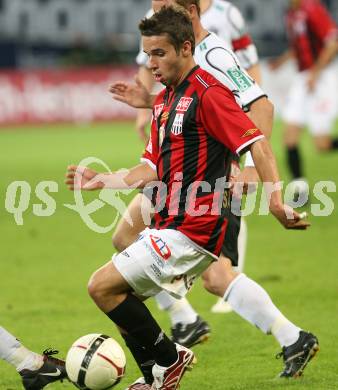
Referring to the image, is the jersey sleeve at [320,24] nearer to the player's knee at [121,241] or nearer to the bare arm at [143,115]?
the bare arm at [143,115]

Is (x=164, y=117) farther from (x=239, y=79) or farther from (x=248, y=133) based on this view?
(x=239, y=79)

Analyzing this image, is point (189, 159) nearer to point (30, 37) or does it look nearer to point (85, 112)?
point (85, 112)

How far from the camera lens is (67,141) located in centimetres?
2272

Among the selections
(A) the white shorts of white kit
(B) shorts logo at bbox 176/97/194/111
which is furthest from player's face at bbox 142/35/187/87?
(A) the white shorts of white kit

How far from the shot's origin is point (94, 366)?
5188 millimetres

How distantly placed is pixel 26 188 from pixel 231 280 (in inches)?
328

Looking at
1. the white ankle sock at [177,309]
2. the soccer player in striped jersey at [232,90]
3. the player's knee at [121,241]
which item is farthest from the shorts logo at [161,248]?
the white ankle sock at [177,309]

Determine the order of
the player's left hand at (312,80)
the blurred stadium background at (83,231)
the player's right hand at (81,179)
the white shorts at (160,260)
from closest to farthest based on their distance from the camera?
the white shorts at (160,260), the player's right hand at (81,179), the blurred stadium background at (83,231), the player's left hand at (312,80)

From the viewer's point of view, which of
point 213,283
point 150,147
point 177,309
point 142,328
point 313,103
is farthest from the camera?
point 313,103

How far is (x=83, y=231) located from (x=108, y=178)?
6.40 meters

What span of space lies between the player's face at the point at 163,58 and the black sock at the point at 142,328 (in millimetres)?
1100

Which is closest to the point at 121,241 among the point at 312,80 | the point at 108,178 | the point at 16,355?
the point at 108,178

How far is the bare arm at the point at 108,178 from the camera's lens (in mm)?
5191

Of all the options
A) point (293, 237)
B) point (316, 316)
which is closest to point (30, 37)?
point (293, 237)
